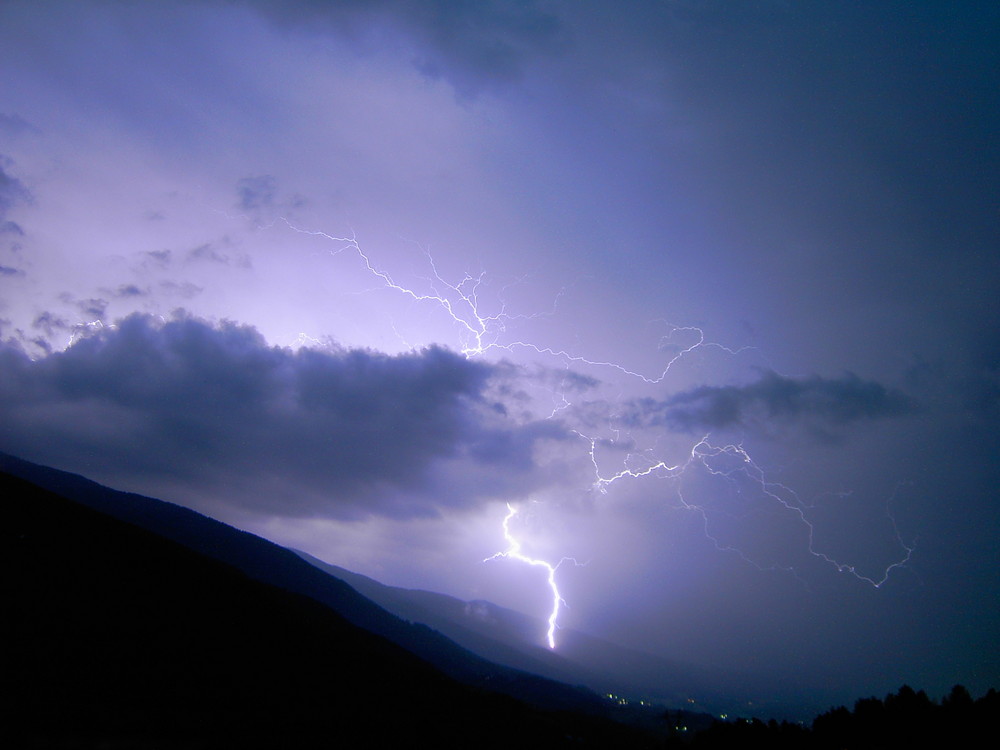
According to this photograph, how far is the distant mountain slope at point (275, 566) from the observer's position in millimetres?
89519

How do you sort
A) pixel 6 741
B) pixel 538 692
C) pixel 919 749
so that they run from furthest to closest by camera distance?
pixel 538 692 < pixel 919 749 < pixel 6 741

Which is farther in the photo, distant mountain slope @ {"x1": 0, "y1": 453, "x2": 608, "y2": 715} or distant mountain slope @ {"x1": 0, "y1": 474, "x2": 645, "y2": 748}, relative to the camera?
distant mountain slope @ {"x1": 0, "y1": 453, "x2": 608, "y2": 715}

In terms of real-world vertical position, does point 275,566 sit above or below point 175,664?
below

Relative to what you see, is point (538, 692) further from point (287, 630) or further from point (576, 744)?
point (287, 630)

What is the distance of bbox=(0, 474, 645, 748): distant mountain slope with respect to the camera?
20188mm

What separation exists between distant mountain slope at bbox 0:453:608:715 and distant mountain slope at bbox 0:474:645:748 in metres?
49.2

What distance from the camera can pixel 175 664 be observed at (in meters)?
25.9

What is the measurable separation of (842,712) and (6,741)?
46503 millimetres

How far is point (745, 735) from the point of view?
30.3 m

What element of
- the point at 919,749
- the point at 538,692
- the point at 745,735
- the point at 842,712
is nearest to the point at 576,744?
the point at 745,735

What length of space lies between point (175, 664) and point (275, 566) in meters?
76.1

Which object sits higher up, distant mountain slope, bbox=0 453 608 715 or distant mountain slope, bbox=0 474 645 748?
distant mountain slope, bbox=0 474 645 748

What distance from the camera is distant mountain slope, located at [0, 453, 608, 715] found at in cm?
8952

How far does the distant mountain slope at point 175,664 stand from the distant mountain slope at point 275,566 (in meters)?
49.2
